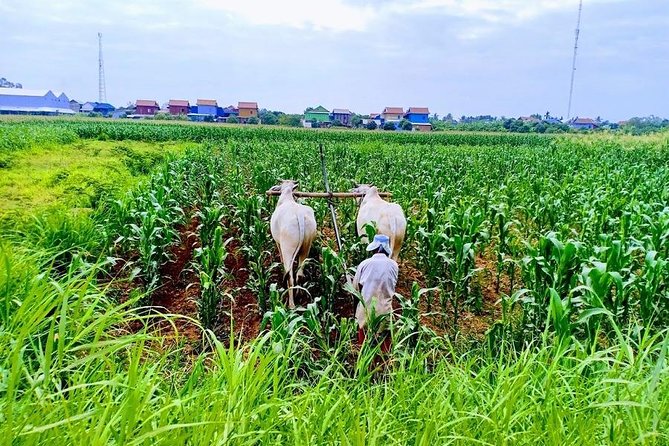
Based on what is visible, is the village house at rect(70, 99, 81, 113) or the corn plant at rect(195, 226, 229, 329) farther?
the village house at rect(70, 99, 81, 113)

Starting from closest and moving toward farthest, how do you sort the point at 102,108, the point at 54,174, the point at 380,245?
1. the point at 380,245
2. the point at 54,174
3. the point at 102,108

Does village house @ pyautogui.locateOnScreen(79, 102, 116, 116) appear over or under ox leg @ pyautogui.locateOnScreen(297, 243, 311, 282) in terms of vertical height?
over

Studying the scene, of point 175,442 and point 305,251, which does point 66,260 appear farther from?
point 175,442

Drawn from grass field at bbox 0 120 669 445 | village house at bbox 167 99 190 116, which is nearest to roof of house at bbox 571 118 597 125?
village house at bbox 167 99 190 116

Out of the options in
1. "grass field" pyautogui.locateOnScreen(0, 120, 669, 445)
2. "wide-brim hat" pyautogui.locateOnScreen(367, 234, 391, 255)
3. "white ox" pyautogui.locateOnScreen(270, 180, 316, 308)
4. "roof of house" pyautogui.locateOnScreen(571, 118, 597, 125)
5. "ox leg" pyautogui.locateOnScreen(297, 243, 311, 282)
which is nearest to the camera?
"grass field" pyautogui.locateOnScreen(0, 120, 669, 445)

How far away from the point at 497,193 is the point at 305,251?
232 inches

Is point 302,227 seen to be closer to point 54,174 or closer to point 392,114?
point 54,174

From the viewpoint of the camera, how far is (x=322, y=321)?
4855mm

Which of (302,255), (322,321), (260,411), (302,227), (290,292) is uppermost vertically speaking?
(302,227)

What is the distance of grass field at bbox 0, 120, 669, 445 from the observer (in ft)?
6.75

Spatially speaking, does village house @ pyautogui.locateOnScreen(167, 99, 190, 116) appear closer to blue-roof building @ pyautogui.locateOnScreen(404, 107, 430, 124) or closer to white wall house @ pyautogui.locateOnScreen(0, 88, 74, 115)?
white wall house @ pyautogui.locateOnScreen(0, 88, 74, 115)

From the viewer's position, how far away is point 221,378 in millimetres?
2443

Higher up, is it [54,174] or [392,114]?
[392,114]

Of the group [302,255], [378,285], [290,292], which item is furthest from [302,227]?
[378,285]
